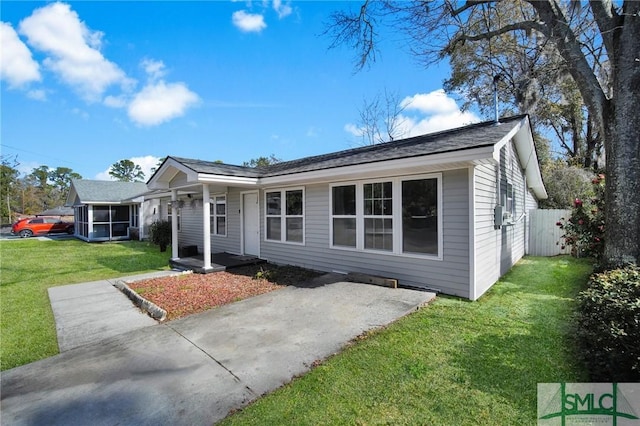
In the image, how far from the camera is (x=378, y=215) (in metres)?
6.72

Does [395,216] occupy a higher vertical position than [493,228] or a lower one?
higher

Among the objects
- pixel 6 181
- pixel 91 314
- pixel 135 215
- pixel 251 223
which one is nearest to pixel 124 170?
pixel 6 181

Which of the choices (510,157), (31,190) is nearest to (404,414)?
(510,157)

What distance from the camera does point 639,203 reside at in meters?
5.44

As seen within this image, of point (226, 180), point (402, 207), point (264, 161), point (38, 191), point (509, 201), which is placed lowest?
point (402, 207)

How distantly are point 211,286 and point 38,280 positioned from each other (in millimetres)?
5275

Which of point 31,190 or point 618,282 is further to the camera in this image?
point 31,190

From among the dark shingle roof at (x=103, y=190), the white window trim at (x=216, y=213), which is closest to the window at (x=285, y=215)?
the white window trim at (x=216, y=213)

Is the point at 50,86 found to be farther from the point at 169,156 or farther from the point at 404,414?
the point at 404,414

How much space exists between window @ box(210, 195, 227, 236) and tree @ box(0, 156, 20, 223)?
3801 centimetres

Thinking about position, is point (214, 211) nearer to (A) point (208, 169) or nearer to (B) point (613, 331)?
(A) point (208, 169)

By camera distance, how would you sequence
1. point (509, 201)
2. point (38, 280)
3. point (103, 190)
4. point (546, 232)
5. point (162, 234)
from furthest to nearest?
point (103, 190) → point (162, 234) → point (546, 232) → point (509, 201) → point (38, 280)

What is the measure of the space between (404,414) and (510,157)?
8.03 metres

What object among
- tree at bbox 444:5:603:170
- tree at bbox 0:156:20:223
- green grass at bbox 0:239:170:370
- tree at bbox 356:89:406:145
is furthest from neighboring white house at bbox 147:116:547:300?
tree at bbox 0:156:20:223
